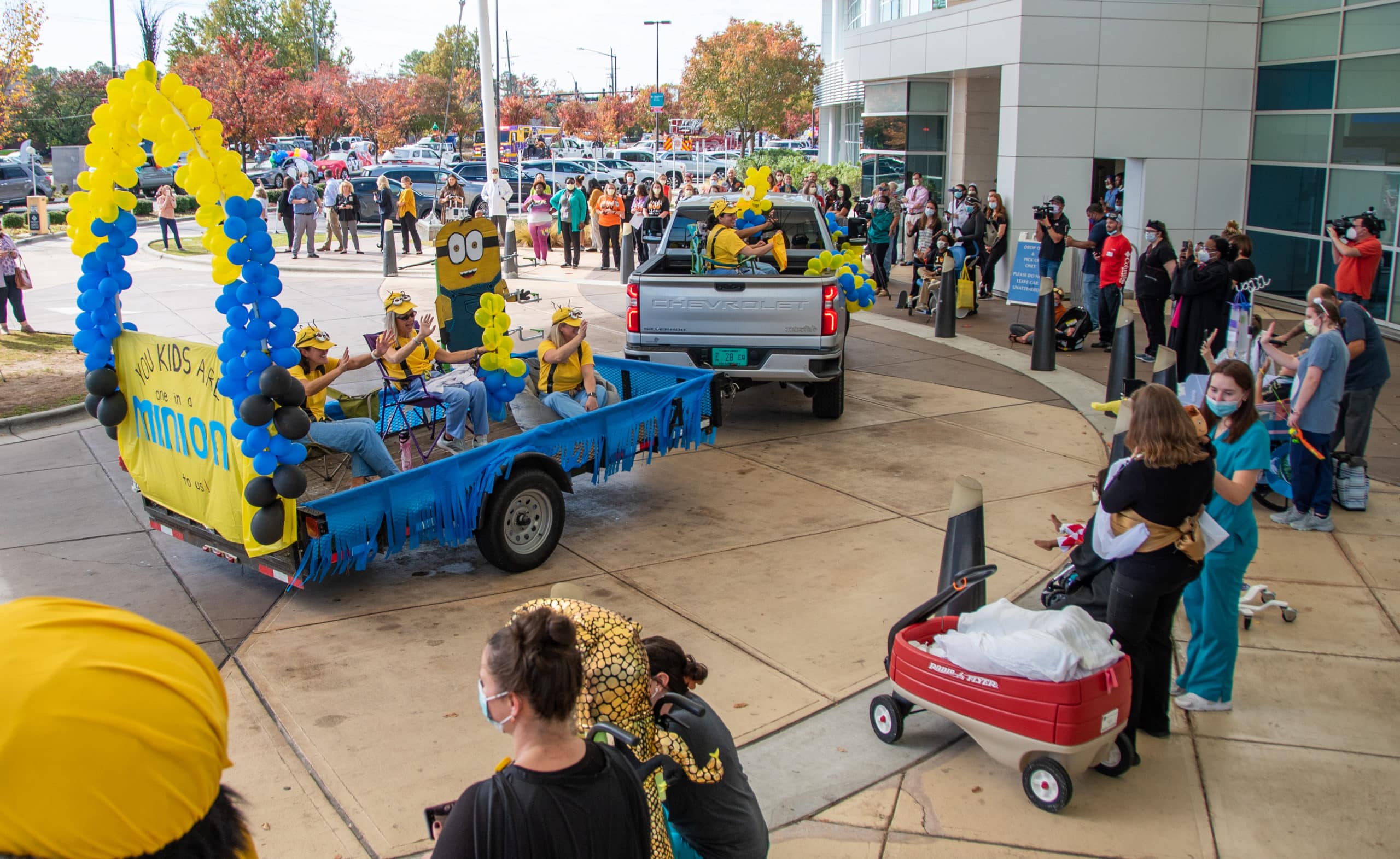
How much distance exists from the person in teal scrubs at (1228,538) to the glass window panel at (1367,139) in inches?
443

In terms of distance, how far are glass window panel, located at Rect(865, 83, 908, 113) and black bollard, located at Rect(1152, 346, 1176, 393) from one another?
14.2 m

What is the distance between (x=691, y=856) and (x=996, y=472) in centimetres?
629

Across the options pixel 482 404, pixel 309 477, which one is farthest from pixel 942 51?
pixel 309 477

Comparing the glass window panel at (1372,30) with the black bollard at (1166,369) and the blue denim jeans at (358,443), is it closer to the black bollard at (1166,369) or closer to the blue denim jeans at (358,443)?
the black bollard at (1166,369)

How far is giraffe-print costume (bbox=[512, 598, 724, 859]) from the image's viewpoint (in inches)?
112

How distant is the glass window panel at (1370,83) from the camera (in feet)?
45.4

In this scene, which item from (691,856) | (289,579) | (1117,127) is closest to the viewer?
(691,856)

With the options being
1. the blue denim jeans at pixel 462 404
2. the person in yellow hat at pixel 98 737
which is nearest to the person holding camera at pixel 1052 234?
the blue denim jeans at pixel 462 404

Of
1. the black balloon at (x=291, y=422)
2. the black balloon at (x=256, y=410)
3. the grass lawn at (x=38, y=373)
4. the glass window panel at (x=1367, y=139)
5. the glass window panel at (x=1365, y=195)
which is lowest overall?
Result: the grass lawn at (x=38, y=373)

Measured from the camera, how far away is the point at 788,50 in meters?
50.0

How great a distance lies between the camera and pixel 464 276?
8547 mm

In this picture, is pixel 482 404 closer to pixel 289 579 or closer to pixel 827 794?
pixel 289 579

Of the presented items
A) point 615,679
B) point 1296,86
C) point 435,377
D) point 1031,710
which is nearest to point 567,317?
point 435,377

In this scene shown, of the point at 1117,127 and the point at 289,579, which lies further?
the point at 1117,127
